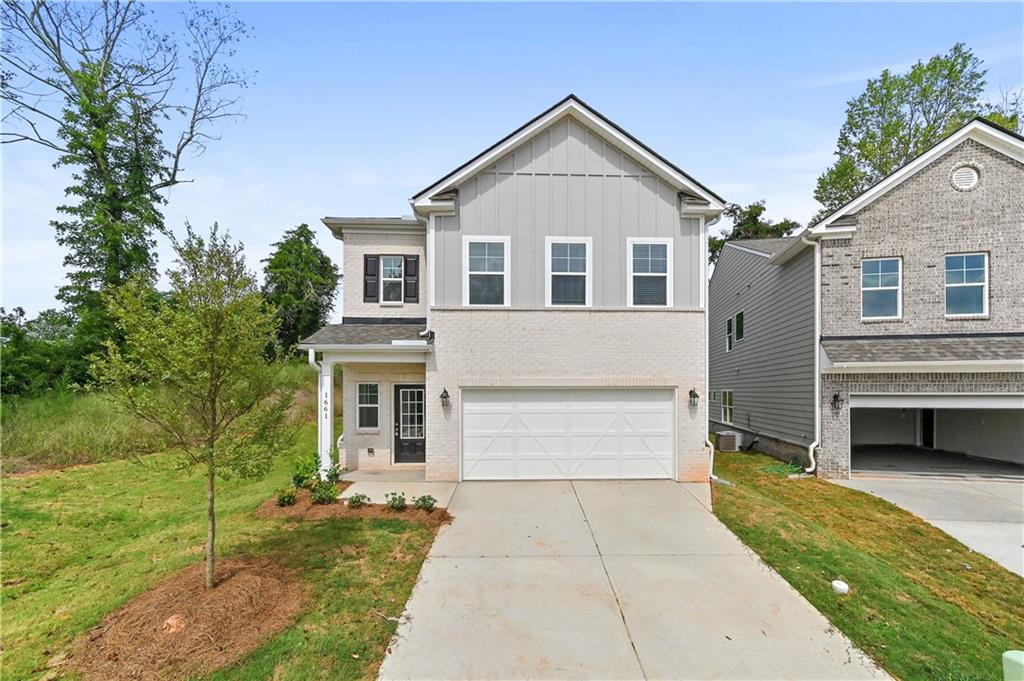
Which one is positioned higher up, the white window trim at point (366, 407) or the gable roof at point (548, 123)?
the gable roof at point (548, 123)

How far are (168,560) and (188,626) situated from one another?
2370 millimetres

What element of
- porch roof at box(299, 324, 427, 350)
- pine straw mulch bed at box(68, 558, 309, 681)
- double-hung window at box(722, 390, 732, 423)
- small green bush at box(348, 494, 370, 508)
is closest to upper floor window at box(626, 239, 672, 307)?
porch roof at box(299, 324, 427, 350)

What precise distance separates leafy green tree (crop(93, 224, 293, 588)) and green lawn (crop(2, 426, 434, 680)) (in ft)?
2.85

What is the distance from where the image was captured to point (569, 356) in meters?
10.6

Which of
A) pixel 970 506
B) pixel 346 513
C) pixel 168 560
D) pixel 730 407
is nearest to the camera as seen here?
pixel 168 560

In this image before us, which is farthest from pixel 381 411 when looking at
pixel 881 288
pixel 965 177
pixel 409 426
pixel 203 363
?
pixel 965 177

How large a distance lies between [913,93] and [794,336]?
21.1 m

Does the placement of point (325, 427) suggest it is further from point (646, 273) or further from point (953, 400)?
point (953, 400)

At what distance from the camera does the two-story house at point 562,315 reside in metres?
10.5

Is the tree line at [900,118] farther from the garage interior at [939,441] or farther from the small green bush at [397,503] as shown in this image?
the small green bush at [397,503]

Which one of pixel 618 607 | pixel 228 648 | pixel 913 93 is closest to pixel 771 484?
pixel 618 607

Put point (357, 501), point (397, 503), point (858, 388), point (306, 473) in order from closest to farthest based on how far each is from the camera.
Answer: point (397, 503)
point (357, 501)
point (306, 473)
point (858, 388)

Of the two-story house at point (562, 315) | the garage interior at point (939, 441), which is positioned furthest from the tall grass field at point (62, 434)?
the garage interior at point (939, 441)

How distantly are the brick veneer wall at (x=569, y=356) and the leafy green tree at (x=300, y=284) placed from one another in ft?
85.2
